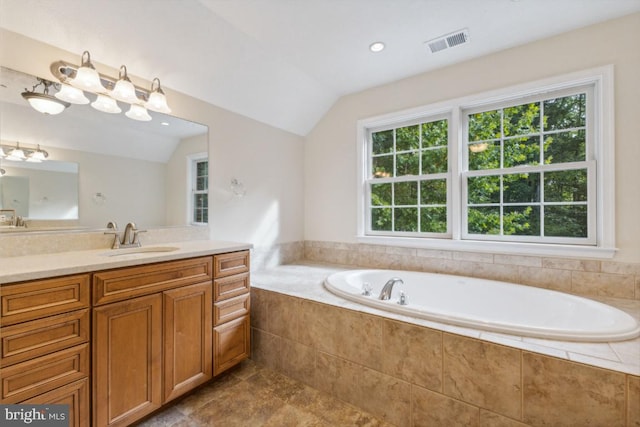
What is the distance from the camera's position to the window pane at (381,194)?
295cm

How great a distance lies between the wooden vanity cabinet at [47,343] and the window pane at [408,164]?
2598 millimetres

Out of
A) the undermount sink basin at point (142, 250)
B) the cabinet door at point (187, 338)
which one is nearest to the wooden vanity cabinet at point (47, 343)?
the cabinet door at point (187, 338)

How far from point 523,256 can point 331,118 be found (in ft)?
7.44

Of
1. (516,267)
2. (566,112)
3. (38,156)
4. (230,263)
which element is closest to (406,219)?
(516,267)

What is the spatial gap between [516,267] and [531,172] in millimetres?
772

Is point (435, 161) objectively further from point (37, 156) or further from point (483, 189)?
point (37, 156)

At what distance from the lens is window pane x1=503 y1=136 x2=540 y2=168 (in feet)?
7.38

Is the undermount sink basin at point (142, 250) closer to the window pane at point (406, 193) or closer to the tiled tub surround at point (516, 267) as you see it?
the tiled tub surround at point (516, 267)

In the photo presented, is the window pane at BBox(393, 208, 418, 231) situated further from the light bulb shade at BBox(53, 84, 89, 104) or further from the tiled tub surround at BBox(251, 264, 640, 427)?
the light bulb shade at BBox(53, 84, 89, 104)

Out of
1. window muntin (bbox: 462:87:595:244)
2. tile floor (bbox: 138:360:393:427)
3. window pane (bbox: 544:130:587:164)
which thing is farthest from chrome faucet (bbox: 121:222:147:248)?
window pane (bbox: 544:130:587:164)

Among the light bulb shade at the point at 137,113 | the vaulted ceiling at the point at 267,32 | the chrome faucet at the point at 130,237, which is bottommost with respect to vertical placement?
the chrome faucet at the point at 130,237

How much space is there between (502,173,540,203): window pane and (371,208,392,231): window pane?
104cm

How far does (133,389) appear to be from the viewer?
4.64 feet

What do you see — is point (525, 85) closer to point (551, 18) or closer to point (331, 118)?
point (551, 18)
